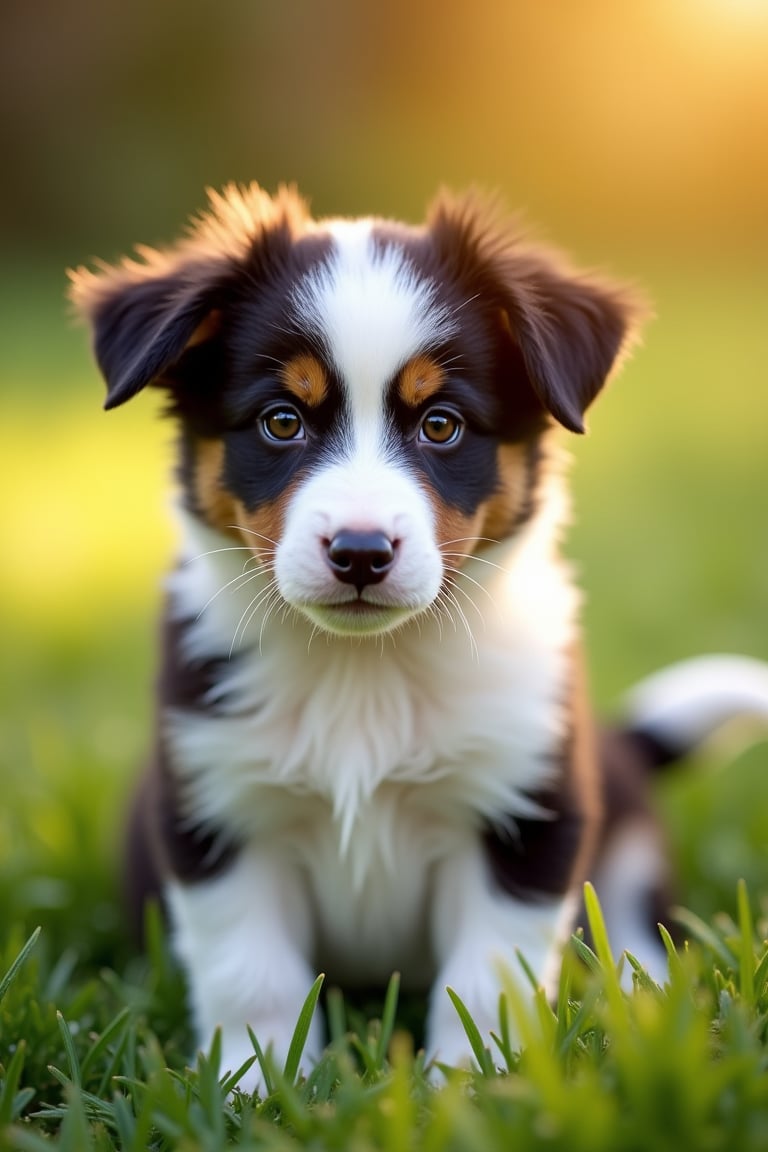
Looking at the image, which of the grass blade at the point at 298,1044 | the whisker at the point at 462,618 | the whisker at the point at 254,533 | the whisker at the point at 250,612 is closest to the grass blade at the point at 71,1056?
the grass blade at the point at 298,1044

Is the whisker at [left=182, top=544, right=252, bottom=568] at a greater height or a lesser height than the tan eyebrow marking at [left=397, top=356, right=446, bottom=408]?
lesser

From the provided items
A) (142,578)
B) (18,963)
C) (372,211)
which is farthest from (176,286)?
(372,211)

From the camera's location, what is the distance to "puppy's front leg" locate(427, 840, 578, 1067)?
260cm

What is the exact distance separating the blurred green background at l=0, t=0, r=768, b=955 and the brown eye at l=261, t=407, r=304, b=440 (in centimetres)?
195

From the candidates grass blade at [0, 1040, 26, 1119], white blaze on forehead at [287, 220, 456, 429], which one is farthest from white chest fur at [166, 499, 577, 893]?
grass blade at [0, 1040, 26, 1119]

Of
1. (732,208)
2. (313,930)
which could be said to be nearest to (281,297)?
(313,930)

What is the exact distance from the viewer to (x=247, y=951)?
8.86 feet

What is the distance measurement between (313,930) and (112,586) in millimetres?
3766

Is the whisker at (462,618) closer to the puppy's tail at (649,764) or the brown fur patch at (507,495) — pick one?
the brown fur patch at (507,495)

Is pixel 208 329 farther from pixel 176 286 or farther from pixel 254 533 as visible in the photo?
pixel 254 533

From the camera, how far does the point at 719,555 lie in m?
6.49

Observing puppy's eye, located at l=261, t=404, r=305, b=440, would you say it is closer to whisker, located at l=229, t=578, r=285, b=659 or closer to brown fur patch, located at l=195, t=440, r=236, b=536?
brown fur patch, located at l=195, t=440, r=236, b=536

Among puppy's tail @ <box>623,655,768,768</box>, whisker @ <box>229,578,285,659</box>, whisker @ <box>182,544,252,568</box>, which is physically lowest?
puppy's tail @ <box>623,655,768,768</box>

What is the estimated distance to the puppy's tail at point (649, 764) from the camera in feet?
10.7
